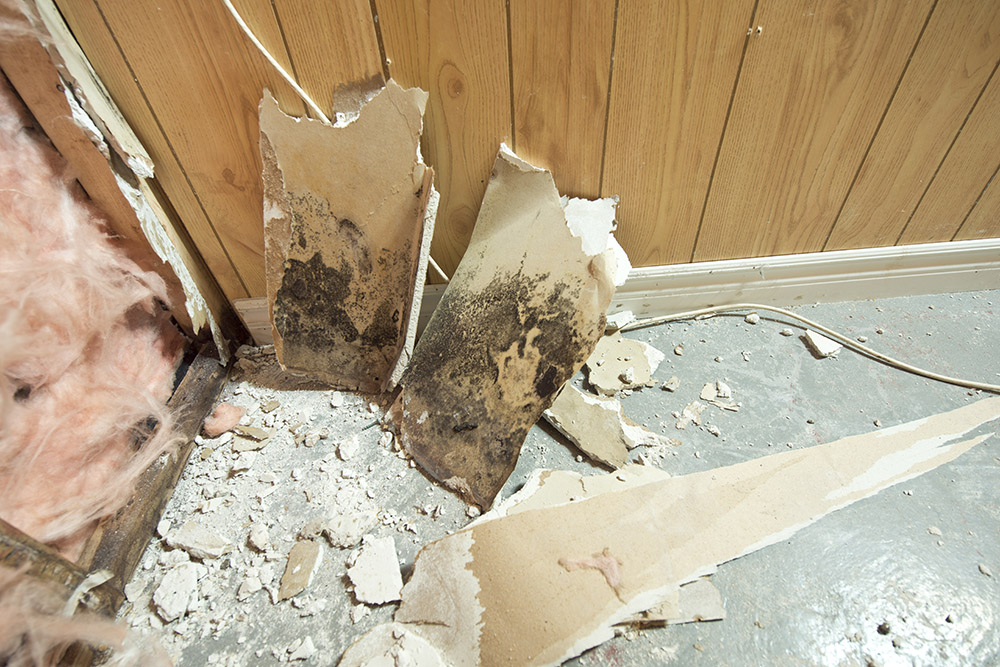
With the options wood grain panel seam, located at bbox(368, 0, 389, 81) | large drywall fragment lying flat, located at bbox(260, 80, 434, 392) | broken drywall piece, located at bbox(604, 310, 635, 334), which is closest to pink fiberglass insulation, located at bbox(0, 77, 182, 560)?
large drywall fragment lying flat, located at bbox(260, 80, 434, 392)

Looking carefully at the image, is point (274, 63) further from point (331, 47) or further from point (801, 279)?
point (801, 279)

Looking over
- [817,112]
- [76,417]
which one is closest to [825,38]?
[817,112]

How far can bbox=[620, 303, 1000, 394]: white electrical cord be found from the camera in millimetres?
1310

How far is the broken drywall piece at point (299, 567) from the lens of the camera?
98cm

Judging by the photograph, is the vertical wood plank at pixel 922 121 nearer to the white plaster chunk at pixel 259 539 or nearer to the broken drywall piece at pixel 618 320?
the broken drywall piece at pixel 618 320

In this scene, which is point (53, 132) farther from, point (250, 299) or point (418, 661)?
point (418, 661)

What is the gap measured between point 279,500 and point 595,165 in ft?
3.53

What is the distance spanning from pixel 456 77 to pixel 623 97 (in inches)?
14.5

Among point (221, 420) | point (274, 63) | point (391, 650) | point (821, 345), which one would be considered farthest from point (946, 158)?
point (221, 420)

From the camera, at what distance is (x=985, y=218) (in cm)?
144

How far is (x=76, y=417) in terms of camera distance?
3.26 ft

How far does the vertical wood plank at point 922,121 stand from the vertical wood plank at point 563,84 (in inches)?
28.1

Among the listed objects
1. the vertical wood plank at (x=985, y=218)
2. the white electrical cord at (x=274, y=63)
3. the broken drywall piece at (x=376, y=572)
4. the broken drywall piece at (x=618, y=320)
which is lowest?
the broken drywall piece at (x=376, y=572)

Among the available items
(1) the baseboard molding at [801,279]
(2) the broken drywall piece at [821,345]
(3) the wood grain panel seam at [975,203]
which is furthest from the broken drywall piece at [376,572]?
(3) the wood grain panel seam at [975,203]
